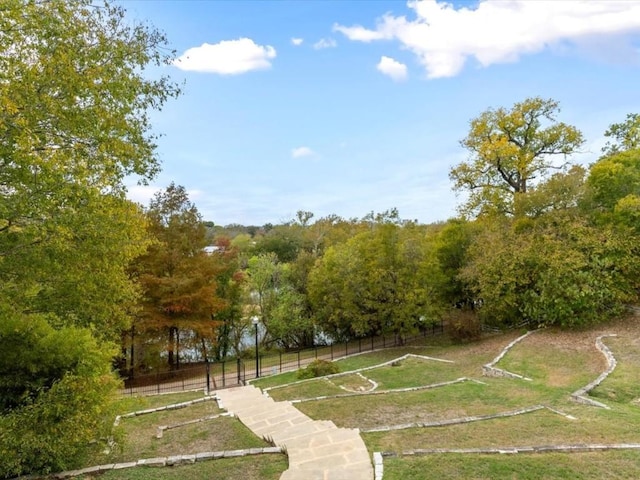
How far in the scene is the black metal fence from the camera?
1748cm

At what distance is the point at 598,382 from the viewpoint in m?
11.4

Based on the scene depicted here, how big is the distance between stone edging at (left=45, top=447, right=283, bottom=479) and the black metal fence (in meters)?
8.26

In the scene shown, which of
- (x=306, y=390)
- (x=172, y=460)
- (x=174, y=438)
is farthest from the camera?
(x=306, y=390)

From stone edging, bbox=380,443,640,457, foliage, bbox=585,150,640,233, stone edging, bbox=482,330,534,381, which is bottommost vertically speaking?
stone edging, bbox=482,330,534,381

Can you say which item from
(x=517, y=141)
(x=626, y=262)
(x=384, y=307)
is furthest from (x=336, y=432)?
(x=517, y=141)

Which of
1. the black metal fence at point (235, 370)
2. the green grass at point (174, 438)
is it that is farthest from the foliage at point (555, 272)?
the green grass at point (174, 438)

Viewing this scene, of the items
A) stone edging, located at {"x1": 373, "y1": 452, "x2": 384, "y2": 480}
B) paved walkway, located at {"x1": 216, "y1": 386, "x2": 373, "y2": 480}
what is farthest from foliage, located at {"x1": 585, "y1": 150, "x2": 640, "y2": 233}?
stone edging, located at {"x1": 373, "y1": 452, "x2": 384, "y2": 480}

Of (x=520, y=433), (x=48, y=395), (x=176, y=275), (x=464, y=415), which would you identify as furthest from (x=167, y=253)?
(x=520, y=433)

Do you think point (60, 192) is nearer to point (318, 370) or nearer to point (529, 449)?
point (529, 449)

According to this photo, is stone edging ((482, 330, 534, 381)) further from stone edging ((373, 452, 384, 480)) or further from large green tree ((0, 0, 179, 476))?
large green tree ((0, 0, 179, 476))

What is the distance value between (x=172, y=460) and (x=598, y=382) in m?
10.4

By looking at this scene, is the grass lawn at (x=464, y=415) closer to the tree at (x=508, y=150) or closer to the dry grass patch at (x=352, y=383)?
the dry grass patch at (x=352, y=383)

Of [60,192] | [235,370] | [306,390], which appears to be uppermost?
[60,192]

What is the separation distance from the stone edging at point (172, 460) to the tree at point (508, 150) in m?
19.7
